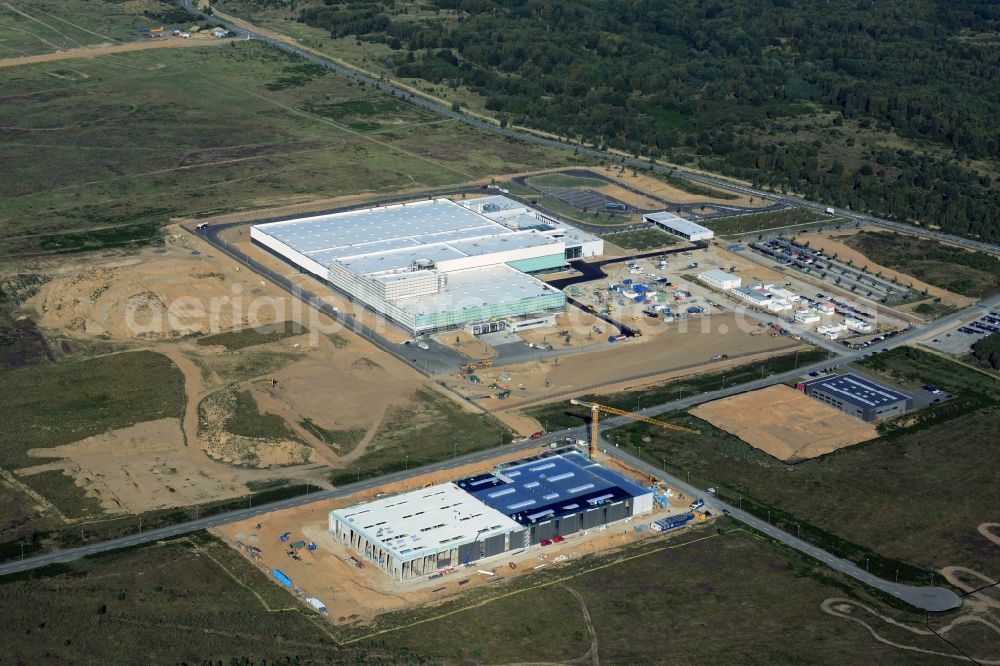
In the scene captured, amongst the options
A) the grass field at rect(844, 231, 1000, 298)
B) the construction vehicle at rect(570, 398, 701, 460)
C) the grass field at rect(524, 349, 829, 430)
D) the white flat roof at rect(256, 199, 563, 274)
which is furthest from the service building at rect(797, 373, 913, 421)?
the white flat roof at rect(256, 199, 563, 274)

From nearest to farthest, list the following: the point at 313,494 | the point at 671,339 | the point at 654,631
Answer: the point at 654,631 → the point at 313,494 → the point at 671,339

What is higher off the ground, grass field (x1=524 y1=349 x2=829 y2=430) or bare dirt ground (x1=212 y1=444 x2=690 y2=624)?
grass field (x1=524 y1=349 x2=829 y2=430)

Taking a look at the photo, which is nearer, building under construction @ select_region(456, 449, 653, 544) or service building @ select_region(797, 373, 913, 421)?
building under construction @ select_region(456, 449, 653, 544)

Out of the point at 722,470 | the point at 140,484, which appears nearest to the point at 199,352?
the point at 140,484

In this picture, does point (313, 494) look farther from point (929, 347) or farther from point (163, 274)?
point (929, 347)

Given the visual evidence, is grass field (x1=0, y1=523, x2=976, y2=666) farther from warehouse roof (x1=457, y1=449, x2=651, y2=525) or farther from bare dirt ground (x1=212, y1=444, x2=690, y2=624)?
warehouse roof (x1=457, y1=449, x2=651, y2=525)

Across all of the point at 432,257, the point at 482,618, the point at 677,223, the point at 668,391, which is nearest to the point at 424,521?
the point at 482,618

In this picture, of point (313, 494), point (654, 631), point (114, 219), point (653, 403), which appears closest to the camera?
point (654, 631)

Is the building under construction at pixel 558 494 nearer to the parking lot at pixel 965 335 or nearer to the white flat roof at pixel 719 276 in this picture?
the parking lot at pixel 965 335
